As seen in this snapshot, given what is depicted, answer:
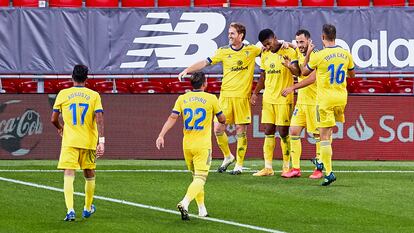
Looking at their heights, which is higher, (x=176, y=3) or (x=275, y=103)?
(x=176, y=3)

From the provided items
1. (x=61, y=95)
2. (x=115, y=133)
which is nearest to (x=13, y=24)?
(x=115, y=133)

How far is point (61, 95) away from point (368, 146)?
966 centimetres

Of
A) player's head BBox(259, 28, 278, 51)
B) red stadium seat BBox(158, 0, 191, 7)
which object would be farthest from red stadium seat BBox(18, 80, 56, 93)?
player's head BBox(259, 28, 278, 51)

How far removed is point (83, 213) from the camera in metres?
12.5

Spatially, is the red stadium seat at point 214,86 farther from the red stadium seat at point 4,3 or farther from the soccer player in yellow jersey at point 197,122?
the soccer player in yellow jersey at point 197,122

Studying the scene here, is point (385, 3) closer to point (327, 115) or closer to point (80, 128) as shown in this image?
point (327, 115)

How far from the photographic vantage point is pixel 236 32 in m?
17.3

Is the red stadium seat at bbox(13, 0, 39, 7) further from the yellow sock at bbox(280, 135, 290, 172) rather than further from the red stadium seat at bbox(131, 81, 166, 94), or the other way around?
the yellow sock at bbox(280, 135, 290, 172)

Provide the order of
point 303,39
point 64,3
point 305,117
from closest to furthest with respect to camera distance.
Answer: point 303,39, point 305,117, point 64,3

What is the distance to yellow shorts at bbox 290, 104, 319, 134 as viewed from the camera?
1710cm

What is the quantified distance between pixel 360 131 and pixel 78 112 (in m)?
9.48

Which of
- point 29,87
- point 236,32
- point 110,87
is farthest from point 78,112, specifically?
point 29,87

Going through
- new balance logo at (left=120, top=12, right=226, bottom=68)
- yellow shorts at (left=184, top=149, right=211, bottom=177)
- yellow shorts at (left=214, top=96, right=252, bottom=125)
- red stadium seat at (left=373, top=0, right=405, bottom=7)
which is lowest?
yellow shorts at (left=184, top=149, right=211, bottom=177)

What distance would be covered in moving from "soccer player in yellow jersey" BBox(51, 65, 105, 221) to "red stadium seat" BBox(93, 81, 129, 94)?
1108cm
